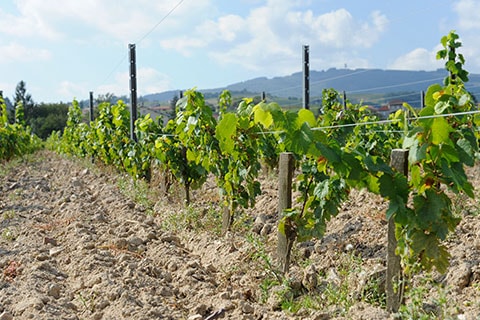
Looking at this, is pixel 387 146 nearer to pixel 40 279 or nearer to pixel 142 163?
pixel 142 163

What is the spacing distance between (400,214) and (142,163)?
22.4ft

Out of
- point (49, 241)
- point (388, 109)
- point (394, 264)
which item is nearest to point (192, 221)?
point (49, 241)

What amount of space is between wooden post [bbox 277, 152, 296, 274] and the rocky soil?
13 centimetres

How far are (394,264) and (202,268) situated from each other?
1751 millimetres

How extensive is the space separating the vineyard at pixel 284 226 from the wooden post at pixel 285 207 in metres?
0.01

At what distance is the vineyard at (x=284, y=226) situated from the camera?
10.5 ft

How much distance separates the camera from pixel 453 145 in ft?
10.1

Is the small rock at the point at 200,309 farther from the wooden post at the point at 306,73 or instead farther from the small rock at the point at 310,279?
the wooden post at the point at 306,73

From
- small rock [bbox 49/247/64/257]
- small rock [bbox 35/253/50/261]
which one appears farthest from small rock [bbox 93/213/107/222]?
small rock [bbox 35/253/50/261]

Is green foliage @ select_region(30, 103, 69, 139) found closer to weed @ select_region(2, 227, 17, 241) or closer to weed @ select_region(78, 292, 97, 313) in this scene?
weed @ select_region(2, 227, 17, 241)

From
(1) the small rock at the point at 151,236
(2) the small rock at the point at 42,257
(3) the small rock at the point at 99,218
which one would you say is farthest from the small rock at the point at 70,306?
(3) the small rock at the point at 99,218

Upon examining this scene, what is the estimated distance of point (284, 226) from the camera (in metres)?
4.25

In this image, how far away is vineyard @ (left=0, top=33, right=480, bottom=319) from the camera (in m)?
3.19

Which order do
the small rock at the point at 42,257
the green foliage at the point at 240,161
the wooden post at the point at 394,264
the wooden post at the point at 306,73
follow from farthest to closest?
the wooden post at the point at 306,73
the small rock at the point at 42,257
the green foliage at the point at 240,161
the wooden post at the point at 394,264
